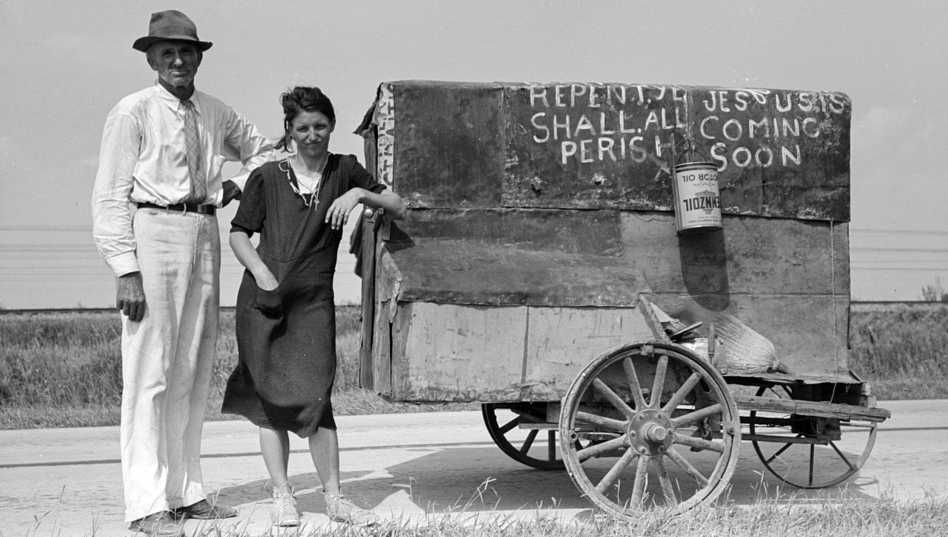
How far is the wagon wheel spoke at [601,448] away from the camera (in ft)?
16.1

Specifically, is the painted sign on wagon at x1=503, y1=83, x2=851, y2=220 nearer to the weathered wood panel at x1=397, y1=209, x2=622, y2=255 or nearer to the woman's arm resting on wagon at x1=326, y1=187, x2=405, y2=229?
the weathered wood panel at x1=397, y1=209, x2=622, y2=255

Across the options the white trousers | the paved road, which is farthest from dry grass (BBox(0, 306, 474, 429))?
the white trousers

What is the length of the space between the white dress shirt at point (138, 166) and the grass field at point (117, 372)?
3.90 m

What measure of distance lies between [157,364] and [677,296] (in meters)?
2.50

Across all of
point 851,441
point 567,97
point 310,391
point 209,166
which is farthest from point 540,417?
point 851,441

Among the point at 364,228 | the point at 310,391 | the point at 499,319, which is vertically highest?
the point at 364,228

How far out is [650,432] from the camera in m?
4.97

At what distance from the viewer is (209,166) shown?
5.16 m

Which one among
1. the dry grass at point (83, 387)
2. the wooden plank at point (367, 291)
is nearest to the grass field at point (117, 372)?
the dry grass at point (83, 387)

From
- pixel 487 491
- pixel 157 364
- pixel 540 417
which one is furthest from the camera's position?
pixel 487 491

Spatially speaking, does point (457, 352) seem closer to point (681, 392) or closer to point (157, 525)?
point (681, 392)

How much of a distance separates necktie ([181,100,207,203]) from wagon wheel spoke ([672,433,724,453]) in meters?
2.47

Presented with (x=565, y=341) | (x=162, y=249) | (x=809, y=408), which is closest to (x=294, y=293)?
(x=162, y=249)

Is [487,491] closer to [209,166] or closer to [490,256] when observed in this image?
[490,256]
